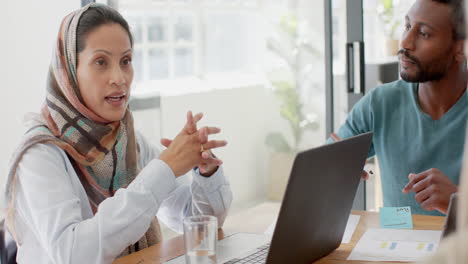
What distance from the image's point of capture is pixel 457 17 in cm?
195

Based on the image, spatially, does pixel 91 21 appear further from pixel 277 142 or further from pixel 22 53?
pixel 277 142

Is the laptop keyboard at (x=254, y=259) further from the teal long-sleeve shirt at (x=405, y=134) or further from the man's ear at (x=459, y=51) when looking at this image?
the man's ear at (x=459, y=51)

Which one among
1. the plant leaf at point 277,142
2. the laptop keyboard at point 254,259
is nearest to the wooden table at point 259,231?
the laptop keyboard at point 254,259

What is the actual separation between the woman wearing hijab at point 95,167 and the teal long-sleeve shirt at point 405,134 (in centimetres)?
60

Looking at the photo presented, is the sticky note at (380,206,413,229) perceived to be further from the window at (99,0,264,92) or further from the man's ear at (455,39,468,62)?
the window at (99,0,264,92)

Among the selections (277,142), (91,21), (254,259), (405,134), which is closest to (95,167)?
(91,21)

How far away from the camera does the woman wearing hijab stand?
1320mm

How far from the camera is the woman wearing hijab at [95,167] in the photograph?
132 cm

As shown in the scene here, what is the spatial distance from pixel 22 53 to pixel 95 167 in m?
1.49

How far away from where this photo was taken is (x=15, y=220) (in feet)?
4.73

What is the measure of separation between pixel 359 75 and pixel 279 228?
2.40m

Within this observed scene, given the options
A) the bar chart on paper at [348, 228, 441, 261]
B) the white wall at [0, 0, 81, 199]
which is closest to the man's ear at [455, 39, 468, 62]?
the bar chart on paper at [348, 228, 441, 261]

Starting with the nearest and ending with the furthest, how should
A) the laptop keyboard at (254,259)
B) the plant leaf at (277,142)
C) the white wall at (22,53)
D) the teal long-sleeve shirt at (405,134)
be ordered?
Answer: the laptop keyboard at (254,259)
the teal long-sleeve shirt at (405,134)
the white wall at (22,53)
the plant leaf at (277,142)

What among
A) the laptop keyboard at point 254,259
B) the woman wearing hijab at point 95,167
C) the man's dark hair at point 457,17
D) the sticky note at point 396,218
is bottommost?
the sticky note at point 396,218
